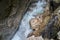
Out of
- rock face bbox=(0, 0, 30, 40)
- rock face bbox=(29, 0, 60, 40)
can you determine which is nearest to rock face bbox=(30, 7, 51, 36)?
rock face bbox=(29, 0, 60, 40)

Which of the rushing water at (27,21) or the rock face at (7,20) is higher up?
the rock face at (7,20)

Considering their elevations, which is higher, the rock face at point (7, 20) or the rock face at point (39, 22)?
the rock face at point (7, 20)

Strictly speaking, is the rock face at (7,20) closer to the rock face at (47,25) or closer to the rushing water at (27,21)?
the rushing water at (27,21)

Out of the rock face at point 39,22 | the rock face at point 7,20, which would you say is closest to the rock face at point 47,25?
the rock face at point 39,22

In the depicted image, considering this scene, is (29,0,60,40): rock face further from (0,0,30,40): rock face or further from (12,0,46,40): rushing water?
(0,0,30,40): rock face

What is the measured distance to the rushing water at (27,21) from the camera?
7.22 feet

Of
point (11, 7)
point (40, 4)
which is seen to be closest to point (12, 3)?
point (11, 7)

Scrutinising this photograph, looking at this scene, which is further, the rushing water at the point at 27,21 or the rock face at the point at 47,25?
the rushing water at the point at 27,21

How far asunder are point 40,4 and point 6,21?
1107 millimetres

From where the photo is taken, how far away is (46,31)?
1934 mm

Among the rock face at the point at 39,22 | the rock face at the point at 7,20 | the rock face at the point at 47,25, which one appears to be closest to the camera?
the rock face at the point at 7,20

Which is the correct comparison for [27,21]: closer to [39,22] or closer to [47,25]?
[39,22]

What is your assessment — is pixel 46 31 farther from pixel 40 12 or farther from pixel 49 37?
pixel 40 12

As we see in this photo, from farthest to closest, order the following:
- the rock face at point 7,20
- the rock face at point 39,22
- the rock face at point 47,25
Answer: the rock face at point 39,22
the rock face at point 47,25
the rock face at point 7,20
